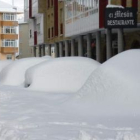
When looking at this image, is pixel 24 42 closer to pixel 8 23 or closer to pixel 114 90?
pixel 8 23

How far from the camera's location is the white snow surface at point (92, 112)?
25.0 ft

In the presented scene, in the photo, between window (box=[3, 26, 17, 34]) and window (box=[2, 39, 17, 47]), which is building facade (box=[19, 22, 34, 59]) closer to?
window (box=[2, 39, 17, 47])

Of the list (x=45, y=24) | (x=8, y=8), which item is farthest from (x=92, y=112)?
(x=8, y=8)

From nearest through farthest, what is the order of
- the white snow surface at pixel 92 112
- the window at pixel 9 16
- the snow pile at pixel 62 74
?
the white snow surface at pixel 92 112, the snow pile at pixel 62 74, the window at pixel 9 16

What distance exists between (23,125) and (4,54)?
80.5 m

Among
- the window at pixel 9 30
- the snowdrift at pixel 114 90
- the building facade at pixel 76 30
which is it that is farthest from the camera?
the window at pixel 9 30

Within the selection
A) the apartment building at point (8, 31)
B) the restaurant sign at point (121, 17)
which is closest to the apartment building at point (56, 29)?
the restaurant sign at point (121, 17)

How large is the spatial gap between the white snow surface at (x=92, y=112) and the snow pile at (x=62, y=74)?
3.55 metres

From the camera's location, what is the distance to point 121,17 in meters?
23.5

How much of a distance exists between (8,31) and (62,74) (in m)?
74.3

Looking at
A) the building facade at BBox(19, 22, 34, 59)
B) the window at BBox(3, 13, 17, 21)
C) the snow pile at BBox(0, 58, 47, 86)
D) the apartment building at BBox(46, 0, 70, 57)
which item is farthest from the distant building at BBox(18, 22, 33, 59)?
the snow pile at BBox(0, 58, 47, 86)

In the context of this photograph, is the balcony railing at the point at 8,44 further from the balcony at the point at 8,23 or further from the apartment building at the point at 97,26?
the apartment building at the point at 97,26

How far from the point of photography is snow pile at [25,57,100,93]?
17328mm

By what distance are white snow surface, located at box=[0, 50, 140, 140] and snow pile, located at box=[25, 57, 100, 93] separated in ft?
11.6
